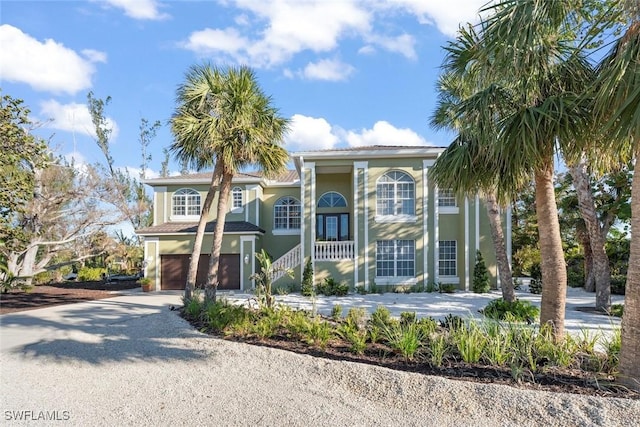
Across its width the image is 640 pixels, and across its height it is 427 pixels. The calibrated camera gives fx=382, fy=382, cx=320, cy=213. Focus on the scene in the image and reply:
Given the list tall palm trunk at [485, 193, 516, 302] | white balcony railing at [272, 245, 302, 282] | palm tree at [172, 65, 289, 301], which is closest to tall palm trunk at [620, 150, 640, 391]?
tall palm trunk at [485, 193, 516, 302]

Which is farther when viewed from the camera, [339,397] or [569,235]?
[569,235]

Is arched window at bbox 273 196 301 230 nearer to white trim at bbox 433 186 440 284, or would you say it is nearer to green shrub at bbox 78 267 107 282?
white trim at bbox 433 186 440 284

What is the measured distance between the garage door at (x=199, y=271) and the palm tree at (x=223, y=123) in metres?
8.46

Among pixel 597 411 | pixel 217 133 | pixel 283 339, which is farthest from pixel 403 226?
pixel 597 411

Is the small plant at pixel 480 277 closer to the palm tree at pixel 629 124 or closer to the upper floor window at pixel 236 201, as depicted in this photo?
the upper floor window at pixel 236 201

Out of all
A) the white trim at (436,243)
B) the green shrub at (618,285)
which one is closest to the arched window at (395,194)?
the white trim at (436,243)

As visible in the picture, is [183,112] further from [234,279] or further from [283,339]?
[234,279]

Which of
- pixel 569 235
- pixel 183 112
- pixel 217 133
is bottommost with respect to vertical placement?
pixel 569 235

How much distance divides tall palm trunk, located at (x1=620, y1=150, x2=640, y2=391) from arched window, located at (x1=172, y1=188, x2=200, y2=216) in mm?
19688

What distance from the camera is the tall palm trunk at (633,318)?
178 inches

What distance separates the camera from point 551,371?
5.06 m

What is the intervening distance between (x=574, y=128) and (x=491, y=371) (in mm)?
3622

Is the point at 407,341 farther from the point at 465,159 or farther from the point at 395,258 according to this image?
the point at 395,258

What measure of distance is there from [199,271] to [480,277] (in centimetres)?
1369
